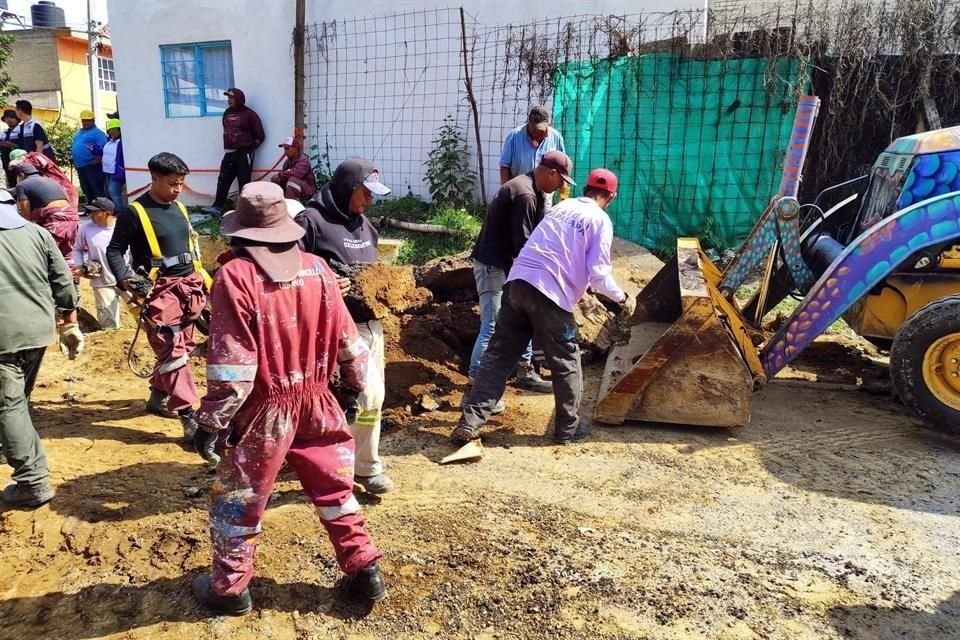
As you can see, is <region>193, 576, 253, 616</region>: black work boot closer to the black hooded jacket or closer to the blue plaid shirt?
the black hooded jacket

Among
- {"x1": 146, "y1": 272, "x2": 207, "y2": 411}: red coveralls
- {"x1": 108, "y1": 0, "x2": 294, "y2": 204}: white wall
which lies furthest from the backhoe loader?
{"x1": 108, "y1": 0, "x2": 294, "y2": 204}: white wall

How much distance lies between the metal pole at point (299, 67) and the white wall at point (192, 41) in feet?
0.93

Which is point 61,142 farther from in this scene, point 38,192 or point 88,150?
point 38,192

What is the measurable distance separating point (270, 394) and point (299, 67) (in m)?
9.28

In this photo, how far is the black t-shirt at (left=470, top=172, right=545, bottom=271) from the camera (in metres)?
4.87

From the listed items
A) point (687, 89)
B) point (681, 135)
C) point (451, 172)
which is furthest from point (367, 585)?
point (451, 172)

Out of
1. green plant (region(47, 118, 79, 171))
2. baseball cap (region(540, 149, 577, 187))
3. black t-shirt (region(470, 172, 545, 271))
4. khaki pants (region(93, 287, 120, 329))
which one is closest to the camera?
baseball cap (region(540, 149, 577, 187))

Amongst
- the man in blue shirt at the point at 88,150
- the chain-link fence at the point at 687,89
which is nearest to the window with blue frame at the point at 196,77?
the man in blue shirt at the point at 88,150

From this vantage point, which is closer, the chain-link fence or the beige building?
the chain-link fence

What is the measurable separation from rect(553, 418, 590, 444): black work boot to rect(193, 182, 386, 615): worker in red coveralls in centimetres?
190

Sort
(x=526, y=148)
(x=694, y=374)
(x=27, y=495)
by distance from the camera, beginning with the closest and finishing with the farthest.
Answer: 1. (x=27, y=495)
2. (x=694, y=374)
3. (x=526, y=148)

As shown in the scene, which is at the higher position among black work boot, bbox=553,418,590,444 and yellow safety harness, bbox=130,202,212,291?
yellow safety harness, bbox=130,202,212,291

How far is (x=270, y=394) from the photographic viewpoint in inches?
107

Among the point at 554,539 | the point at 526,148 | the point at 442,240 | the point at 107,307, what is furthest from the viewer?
the point at 442,240
